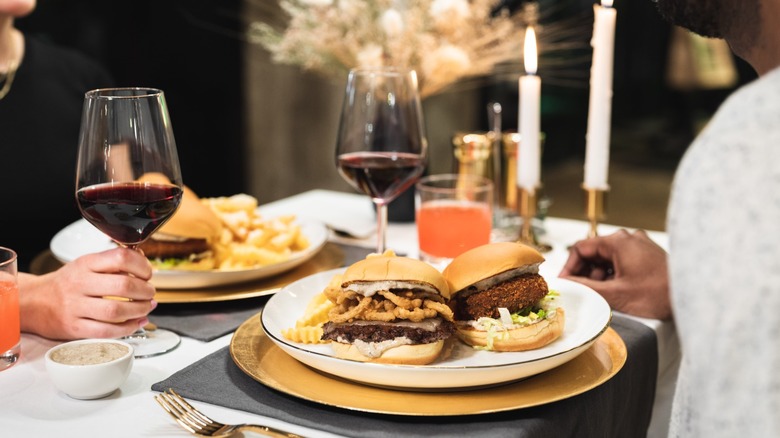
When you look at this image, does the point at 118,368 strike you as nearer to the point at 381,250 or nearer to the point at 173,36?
the point at 381,250

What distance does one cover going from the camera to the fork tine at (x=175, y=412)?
3.31ft

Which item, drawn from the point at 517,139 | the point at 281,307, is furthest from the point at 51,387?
the point at 517,139

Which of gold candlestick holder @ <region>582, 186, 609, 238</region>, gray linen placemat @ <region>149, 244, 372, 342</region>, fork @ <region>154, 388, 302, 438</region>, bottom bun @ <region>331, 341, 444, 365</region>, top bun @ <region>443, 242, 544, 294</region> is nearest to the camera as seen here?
fork @ <region>154, 388, 302, 438</region>

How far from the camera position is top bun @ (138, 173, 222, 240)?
155 centimetres

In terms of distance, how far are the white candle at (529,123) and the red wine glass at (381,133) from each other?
0.35 meters

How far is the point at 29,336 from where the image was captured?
1347 mm

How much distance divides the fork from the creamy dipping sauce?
0.29 feet

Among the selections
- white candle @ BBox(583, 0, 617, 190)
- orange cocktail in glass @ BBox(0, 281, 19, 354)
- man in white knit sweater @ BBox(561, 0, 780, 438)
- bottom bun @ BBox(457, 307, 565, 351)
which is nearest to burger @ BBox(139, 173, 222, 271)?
orange cocktail in glass @ BBox(0, 281, 19, 354)

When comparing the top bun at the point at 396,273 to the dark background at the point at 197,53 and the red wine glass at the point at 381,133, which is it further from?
the dark background at the point at 197,53

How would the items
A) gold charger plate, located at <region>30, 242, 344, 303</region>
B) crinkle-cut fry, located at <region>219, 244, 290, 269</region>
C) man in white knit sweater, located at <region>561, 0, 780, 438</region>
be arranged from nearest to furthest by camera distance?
man in white knit sweater, located at <region>561, 0, 780, 438</region>, gold charger plate, located at <region>30, 242, 344, 303</region>, crinkle-cut fry, located at <region>219, 244, 290, 269</region>

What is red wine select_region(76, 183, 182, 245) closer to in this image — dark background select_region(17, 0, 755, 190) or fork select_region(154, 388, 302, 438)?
fork select_region(154, 388, 302, 438)

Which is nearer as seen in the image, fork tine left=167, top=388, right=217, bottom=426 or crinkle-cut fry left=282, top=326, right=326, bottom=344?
fork tine left=167, top=388, right=217, bottom=426

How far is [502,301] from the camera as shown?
1.20 m

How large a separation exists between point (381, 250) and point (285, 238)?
22cm
